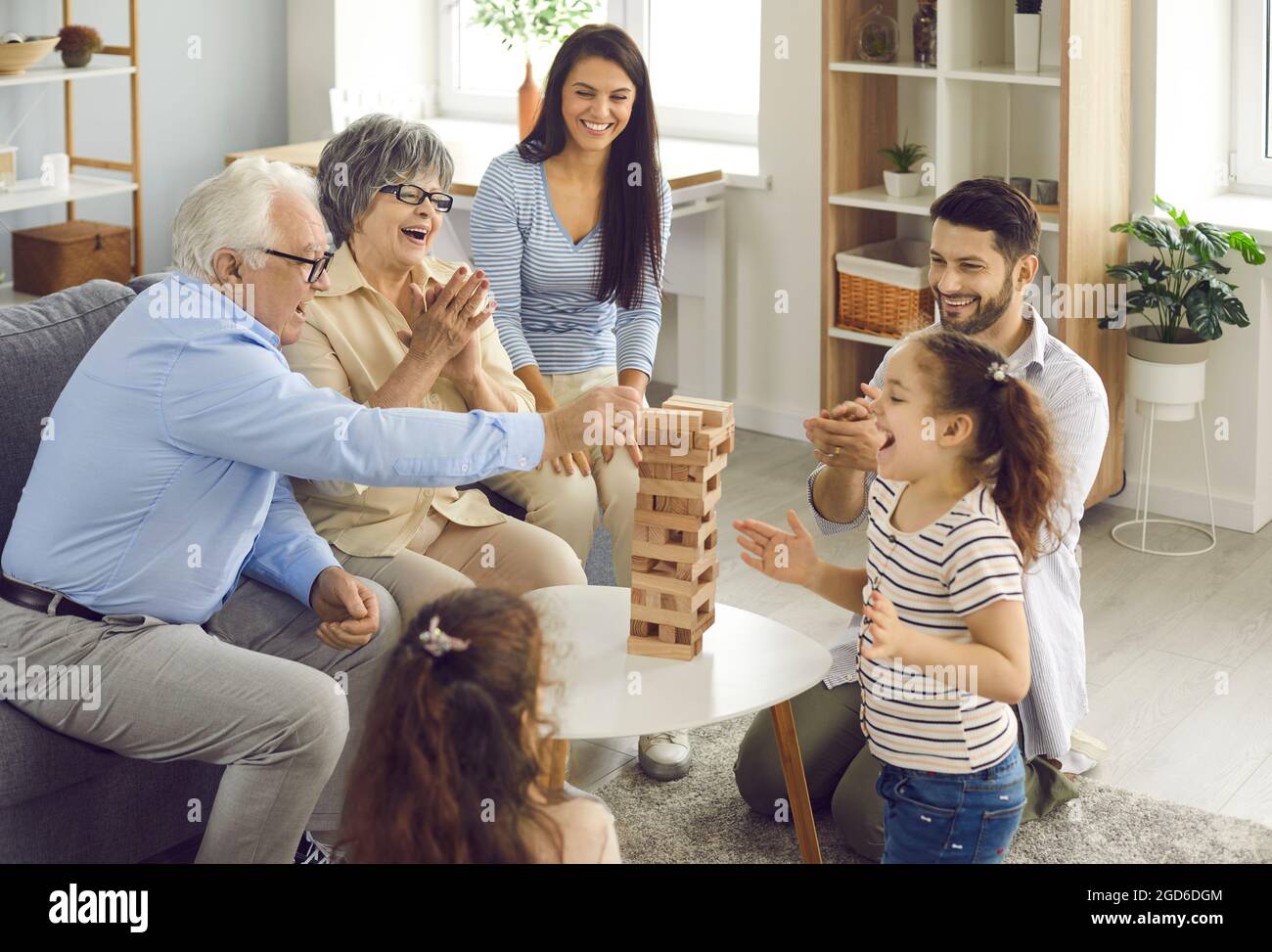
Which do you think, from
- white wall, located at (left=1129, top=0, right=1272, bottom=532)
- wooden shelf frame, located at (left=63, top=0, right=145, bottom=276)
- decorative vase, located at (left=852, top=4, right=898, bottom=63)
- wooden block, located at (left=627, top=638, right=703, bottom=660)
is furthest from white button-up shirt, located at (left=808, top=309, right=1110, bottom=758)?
wooden shelf frame, located at (left=63, top=0, right=145, bottom=276)

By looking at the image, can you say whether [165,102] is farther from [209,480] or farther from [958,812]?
[958,812]

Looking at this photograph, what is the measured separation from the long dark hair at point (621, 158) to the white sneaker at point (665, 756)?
0.91 metres

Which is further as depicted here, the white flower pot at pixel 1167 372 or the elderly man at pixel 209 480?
the white flower pot at pixel 1167 372

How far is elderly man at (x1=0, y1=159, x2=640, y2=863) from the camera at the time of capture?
2045 mm

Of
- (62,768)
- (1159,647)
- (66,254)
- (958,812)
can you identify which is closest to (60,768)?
(62,768)

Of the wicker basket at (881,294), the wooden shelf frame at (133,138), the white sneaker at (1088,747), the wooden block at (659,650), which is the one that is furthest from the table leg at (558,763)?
the wooden shelf frame at (133,138)

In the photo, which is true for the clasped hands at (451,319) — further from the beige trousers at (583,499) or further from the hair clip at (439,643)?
the hair clip at (439,643)

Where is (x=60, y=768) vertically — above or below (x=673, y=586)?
below

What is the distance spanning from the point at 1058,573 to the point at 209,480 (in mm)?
1289

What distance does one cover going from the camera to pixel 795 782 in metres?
2.33

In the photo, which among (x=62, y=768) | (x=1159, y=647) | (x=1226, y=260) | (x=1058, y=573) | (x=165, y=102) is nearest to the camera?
(x=62, y=768)

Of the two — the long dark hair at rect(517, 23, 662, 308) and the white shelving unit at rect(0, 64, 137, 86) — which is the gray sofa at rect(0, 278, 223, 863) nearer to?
the long dark hair at rect(517, 23, 662, 308)

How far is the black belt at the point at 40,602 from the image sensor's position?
2.10 m

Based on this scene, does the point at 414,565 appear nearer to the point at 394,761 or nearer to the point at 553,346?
the point at 553,346
